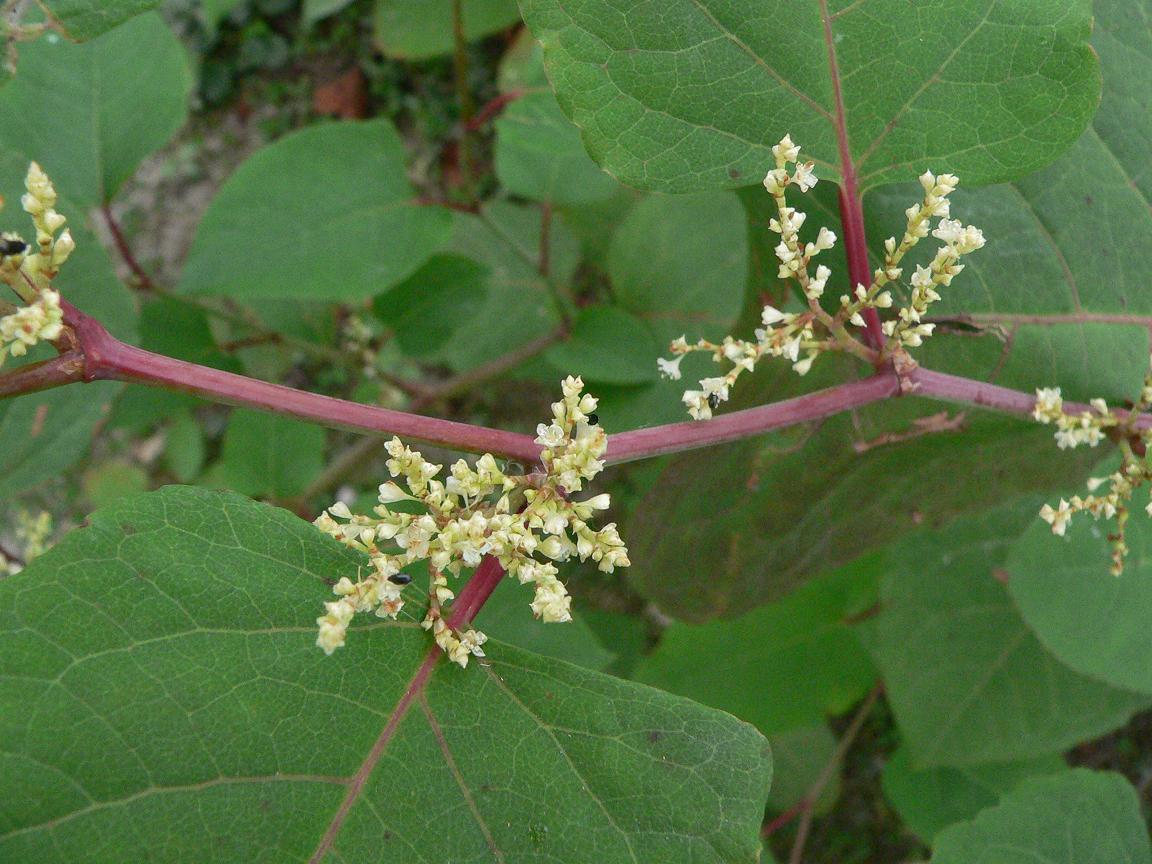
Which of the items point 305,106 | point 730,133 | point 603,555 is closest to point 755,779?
point 603,555

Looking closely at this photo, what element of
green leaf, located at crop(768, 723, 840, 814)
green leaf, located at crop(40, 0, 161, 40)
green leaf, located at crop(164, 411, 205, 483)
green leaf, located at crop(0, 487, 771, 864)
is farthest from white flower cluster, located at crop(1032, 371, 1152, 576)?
green leaf, located at crop(164, 411, 205, 483)

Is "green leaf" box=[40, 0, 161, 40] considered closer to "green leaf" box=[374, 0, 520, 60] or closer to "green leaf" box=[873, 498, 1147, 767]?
"green leaf" box=[873, 498, 1147, 767]

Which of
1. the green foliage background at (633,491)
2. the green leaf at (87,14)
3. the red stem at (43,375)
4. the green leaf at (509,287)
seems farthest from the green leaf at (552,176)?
the red stem at (43,375)

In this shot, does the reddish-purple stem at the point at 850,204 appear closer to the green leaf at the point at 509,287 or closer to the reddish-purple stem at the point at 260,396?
the reddish-purple stem at the point at 260,396

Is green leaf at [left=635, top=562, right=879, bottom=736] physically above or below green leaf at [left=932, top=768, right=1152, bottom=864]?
below

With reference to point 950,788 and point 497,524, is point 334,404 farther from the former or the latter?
point 950,788

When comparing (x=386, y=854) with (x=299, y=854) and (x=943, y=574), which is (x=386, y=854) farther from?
(x=943, y=574)
